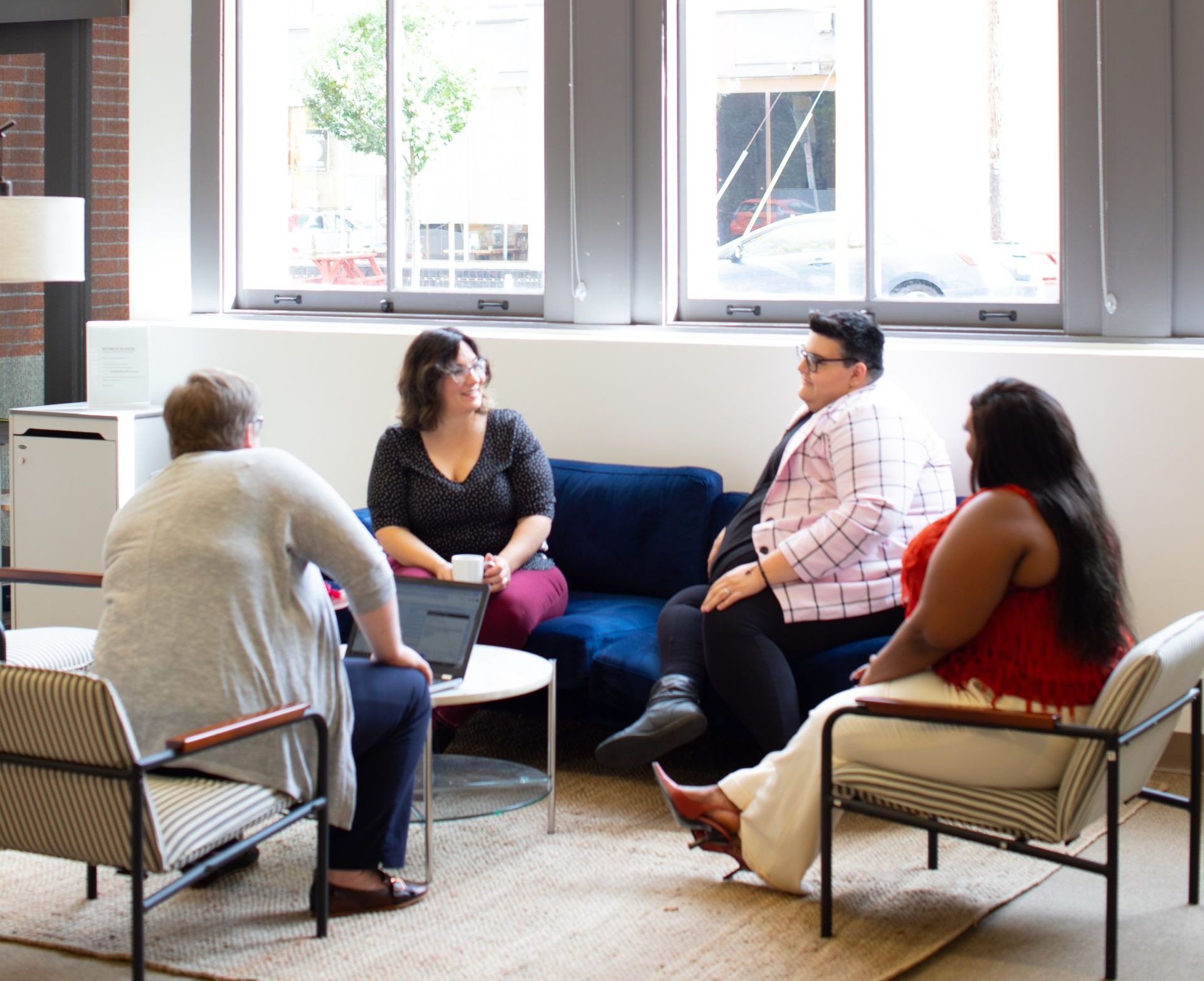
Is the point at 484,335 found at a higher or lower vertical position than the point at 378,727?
higher

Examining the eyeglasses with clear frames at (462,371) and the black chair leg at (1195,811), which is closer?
the black chair leg at (1195,811)

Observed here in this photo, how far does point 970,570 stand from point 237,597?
1458mm

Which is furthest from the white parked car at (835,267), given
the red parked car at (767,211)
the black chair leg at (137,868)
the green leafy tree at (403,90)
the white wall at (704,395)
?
the black chair leg at (137,868)

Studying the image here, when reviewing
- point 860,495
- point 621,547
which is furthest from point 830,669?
point 621,547

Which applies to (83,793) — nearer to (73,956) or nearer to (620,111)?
(73,956)

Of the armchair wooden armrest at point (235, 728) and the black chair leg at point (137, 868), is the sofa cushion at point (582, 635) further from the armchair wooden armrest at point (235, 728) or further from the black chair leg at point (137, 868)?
the black chair leg at point (137, 868)

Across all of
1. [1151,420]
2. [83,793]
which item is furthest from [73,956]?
[1151,420]

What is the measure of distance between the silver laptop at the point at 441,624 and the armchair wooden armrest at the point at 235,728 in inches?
24.5

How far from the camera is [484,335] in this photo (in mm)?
5254

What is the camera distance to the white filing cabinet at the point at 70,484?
5.43 m

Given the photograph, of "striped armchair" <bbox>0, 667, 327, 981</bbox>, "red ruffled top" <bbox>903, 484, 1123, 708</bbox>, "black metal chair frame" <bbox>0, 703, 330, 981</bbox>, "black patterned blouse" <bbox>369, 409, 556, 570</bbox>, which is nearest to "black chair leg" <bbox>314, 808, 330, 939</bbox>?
"black metal chair frame" <bbox>0, 703, 330, 981</bbox>

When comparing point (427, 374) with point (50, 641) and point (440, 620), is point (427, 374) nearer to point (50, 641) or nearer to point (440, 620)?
point (440, 620)

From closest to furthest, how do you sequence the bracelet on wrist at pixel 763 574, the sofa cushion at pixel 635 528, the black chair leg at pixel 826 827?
1. the black chair leg at pixel 826 827
2. the bracelet on wrist at pixel 763 574
3. the sofa cushion at pixel 635 528

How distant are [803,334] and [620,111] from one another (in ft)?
3.43
